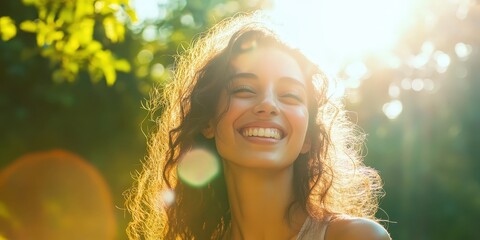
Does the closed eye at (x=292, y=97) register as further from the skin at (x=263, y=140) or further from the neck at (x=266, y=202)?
the neck at (x=266, y=202)

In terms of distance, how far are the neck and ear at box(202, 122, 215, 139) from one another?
0.21 metres

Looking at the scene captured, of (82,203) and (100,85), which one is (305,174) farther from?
(100,85)

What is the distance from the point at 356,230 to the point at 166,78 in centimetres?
667

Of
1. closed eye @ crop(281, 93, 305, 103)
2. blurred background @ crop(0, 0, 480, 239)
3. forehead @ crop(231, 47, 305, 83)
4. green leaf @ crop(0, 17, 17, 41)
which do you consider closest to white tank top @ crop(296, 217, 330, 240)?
closed eye @ crop(281, 93, 305, 103)

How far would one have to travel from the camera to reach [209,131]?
14.2 feet

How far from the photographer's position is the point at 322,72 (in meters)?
4.39

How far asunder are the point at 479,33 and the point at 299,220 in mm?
14918

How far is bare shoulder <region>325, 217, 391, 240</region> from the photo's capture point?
3.63 metres

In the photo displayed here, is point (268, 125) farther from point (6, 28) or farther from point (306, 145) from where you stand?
point (6, 28)

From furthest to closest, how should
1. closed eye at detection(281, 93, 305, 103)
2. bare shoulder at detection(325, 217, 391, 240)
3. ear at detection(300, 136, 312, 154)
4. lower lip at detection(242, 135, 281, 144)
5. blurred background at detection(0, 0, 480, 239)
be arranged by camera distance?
blurred background at detection(0, 0, 480, 239), ear at detection(300, 136, 312, 154), closed eye at detection(281, 93, 305, 103), lower lip at detection(242, 135, 281, 144), bare shoulder at detection(325, 217, 391, 240)

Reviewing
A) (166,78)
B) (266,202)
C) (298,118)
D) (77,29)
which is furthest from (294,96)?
(166,78)

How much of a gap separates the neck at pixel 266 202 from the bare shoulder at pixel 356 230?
0.81 ft

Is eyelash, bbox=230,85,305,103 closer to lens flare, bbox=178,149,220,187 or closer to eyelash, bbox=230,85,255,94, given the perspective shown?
eyelash, bbox=230,85,255,94

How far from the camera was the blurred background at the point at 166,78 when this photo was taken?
15.4m
